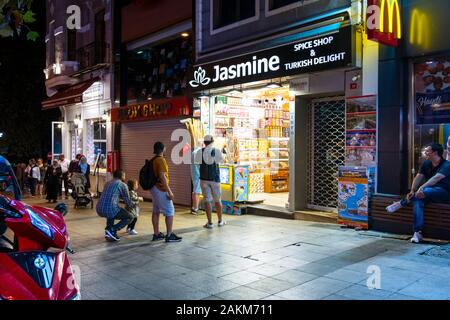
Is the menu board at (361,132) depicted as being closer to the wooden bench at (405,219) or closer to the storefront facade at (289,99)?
the storefront facade at (289,99)

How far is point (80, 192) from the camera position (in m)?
14.1

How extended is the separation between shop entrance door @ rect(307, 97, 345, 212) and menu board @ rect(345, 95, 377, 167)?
785 millimetres

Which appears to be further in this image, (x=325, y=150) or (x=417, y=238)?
(x=325, y=150)

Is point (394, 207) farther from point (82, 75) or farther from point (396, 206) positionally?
point (82, 75)

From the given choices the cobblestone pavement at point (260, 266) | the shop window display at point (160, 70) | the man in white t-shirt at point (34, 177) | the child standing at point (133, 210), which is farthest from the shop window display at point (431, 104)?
the man in white t-shirt at point (34, 177)

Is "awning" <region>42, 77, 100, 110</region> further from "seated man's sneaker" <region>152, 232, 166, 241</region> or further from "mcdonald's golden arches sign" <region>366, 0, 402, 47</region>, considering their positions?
"mcdonald's golden arches sign" <region>366, 0, 402, 47</region>

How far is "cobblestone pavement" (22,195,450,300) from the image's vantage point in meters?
5.46

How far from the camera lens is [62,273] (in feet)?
11.2

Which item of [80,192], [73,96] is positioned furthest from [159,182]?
[73,96]

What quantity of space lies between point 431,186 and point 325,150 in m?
3.29

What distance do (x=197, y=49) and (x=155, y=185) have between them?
646 cm

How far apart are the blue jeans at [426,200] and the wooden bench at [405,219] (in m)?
0.14

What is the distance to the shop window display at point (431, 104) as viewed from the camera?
8250 mm

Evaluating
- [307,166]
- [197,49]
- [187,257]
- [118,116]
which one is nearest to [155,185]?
[187,257]
